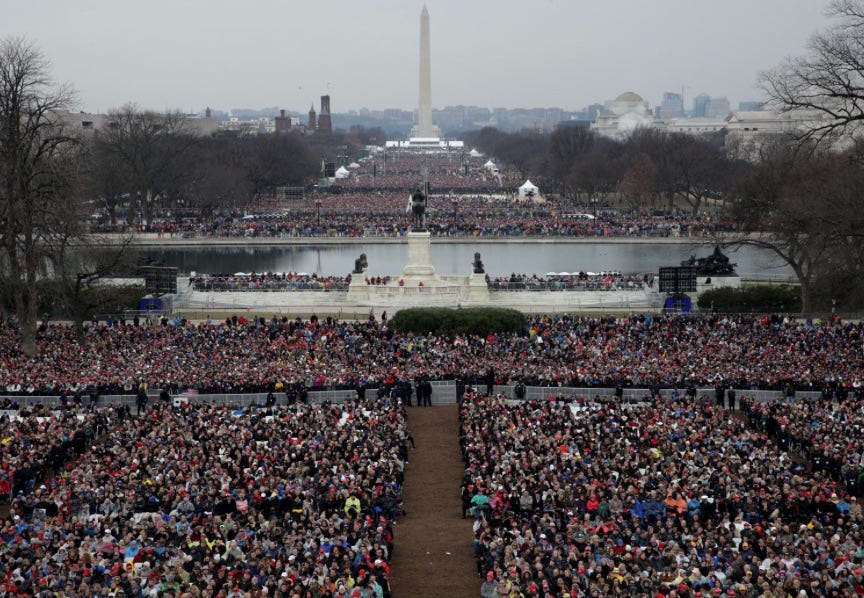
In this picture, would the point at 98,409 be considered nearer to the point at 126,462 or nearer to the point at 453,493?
the point at 126,462

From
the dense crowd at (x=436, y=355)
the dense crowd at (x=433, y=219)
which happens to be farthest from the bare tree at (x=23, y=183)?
the dense crowd at (x=433, y=219)

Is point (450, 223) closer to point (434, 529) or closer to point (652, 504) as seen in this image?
point (434, 529)

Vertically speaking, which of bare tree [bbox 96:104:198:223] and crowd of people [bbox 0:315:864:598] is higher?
bare tree [bbox 96:104:198:223]

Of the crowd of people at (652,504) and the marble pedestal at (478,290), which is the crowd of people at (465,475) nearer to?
the crowd of people at (652,504)

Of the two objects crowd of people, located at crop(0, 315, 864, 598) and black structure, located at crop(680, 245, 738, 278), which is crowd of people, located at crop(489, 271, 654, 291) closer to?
black structure, located at crop(680, 245, 738, 278)

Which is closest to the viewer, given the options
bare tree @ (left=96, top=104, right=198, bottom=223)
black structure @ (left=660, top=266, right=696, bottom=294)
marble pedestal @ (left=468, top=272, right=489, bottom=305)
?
black structure @ (left=660, top=266, right=696, bottom=294)

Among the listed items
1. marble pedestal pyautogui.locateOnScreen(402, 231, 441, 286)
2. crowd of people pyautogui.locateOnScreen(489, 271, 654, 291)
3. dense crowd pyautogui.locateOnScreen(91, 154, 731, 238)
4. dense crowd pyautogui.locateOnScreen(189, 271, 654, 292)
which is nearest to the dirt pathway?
marble pedestal pyautogui.locateOnScreen(402, 231, 441, 286)

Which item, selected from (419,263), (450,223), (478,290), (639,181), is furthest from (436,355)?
(639,181)

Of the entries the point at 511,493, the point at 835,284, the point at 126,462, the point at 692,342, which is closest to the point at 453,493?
the point at 511,493

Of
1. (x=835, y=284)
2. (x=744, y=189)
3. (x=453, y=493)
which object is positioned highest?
(x=744, y=189)
